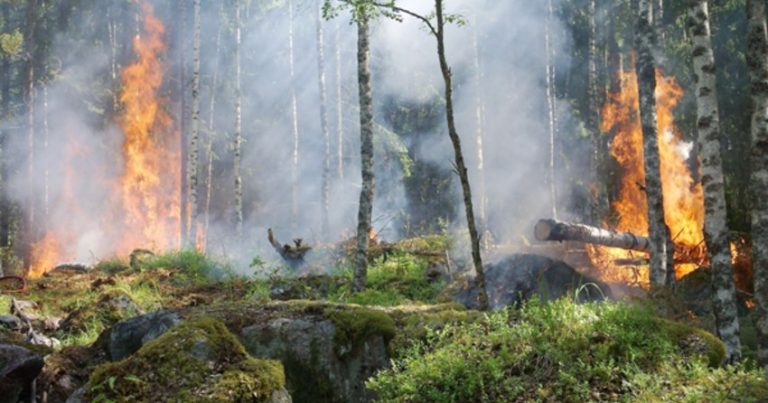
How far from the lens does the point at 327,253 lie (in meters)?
17.9

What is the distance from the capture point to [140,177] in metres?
28.9

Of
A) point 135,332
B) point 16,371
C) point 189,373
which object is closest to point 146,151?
point 135,332

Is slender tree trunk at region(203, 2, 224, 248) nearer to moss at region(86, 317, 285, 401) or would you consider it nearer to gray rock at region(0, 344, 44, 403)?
gray rock at region(0, 344, 44, 403)

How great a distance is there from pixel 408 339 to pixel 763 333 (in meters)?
4.21

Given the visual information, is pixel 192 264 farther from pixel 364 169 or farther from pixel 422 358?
pixel 422 358

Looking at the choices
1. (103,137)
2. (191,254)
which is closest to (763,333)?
(191,254)

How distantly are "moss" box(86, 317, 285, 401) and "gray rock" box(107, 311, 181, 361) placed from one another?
2326 millimetres

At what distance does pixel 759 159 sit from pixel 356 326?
537cm

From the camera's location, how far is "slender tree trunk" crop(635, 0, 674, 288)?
12.1 m

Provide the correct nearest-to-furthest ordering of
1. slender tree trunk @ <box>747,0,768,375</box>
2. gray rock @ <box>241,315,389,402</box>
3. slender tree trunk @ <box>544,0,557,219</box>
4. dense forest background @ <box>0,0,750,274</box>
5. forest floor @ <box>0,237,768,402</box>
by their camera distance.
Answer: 1. forest floor @ <box>0,237,768,402</box>
2. gray rock @ <box>241,315,389,402</box>
3. slender tree trunk @ <box>747,0,768,375</box>
4. slender tree trunk @ <box>544,0,557,219</box>
5. dense forest background @ <box>0,0,750,274</box>

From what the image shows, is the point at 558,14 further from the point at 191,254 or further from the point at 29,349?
the point at 29,349

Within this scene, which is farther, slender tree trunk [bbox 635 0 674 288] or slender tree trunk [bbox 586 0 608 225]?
slender tree trunk [bbox 586 0 608 225]

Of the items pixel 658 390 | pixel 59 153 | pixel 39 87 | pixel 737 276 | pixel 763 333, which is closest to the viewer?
pixel 658 390

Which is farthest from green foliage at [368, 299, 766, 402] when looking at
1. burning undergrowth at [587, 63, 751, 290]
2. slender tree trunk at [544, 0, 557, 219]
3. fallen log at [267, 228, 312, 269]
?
slender tree trunk at [544, 0, 557, 219]
